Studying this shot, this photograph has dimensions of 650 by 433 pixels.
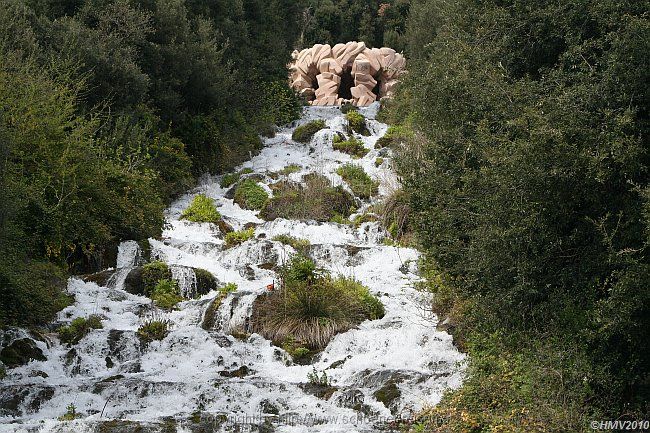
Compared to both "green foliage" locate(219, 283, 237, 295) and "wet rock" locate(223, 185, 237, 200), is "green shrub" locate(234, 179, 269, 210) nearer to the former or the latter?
"wet rock" locate(223, 185, 237, 200)

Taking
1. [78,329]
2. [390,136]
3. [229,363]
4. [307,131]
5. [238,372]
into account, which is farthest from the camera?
[307,131]

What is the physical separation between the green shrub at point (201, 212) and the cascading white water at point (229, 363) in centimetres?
250

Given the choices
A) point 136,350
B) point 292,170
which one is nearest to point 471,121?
point 136,350

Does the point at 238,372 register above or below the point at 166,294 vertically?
below

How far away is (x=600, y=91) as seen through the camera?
11.2 metres

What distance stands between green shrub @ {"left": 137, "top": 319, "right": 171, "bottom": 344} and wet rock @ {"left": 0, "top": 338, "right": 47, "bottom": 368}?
5.51 feet

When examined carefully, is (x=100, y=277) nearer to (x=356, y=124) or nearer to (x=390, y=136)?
(x=390, y=136)

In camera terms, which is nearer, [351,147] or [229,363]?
[229,363]

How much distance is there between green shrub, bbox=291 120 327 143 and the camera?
30.8m

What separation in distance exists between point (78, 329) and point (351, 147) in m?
16.1

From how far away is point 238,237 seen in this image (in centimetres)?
1995

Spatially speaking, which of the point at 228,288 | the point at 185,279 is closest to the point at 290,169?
the point at 185,279

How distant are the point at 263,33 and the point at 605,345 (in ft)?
89.0

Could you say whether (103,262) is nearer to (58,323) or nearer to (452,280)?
(58,323)
